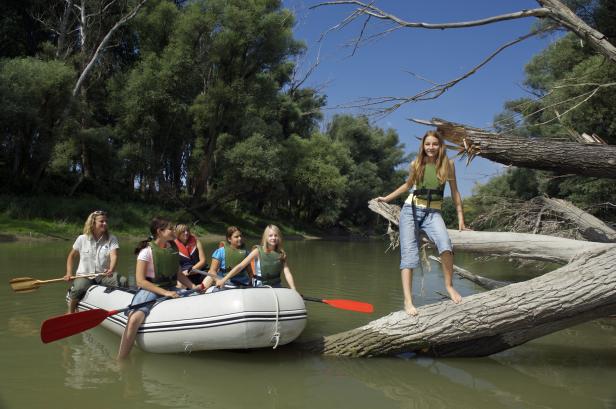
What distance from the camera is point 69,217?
18.1 metres

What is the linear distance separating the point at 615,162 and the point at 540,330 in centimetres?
179

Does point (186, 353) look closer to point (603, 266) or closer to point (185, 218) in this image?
point (603, 266)

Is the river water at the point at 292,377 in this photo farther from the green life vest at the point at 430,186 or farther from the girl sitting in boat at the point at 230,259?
the green life vest at the point at 430,186

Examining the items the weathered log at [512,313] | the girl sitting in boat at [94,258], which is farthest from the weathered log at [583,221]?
the girl sitting in boat at [94,258]

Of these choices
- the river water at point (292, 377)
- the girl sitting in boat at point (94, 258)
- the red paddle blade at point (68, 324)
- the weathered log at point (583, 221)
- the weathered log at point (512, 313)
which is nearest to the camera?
the river water at point (292, 377)

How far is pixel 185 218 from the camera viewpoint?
23.7 meters

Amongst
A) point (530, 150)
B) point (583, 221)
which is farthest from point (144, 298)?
point (583, 221)

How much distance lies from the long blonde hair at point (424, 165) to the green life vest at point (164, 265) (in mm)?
2286

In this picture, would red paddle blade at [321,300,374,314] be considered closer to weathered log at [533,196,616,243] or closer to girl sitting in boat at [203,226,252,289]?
girl sitting in boat at [203,226,252,289]

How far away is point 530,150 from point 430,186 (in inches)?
54.0

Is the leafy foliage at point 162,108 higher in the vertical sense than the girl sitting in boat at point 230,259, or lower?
higher

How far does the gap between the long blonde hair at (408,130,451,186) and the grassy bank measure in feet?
35.8

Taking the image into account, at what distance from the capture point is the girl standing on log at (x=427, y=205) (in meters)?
4.26

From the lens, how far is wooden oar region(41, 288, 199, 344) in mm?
4523
